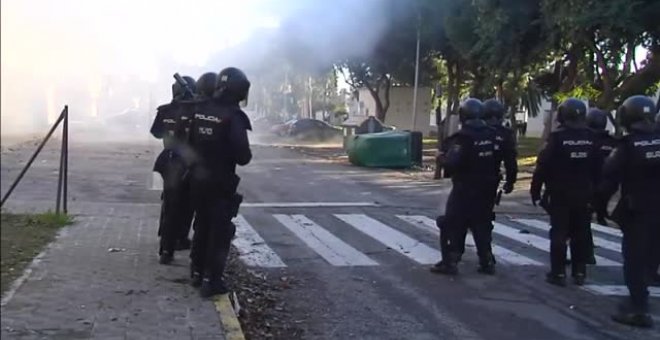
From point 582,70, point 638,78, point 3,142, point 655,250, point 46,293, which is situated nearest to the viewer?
point 3,142

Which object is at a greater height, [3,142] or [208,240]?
[3,142]

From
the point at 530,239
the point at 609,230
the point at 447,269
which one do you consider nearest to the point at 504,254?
the point at 530,239

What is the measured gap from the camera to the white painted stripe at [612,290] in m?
7.80

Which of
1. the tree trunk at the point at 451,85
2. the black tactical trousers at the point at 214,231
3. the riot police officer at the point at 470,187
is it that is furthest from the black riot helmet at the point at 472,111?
the tree trunk at the point at 451,85

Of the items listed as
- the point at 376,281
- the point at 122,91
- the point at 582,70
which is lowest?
the point at 376,281

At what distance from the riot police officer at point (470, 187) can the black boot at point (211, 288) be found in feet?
8.65

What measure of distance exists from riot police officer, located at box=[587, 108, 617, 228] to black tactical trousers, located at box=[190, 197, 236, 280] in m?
3.36

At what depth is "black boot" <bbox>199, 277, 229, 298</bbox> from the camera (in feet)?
21.7

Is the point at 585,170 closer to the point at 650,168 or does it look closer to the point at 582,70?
the point at 650,168

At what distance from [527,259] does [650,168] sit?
10.0 ft

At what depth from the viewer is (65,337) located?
5.16 m

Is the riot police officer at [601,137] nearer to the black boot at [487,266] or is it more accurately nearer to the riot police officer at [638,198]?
the riot police officer at [638,198]

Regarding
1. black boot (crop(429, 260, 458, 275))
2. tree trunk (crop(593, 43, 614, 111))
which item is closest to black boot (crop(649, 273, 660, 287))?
black boot (crop(429, 260, 458, 275))

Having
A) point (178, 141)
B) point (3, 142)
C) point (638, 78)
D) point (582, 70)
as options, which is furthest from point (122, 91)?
point (582, 70)
